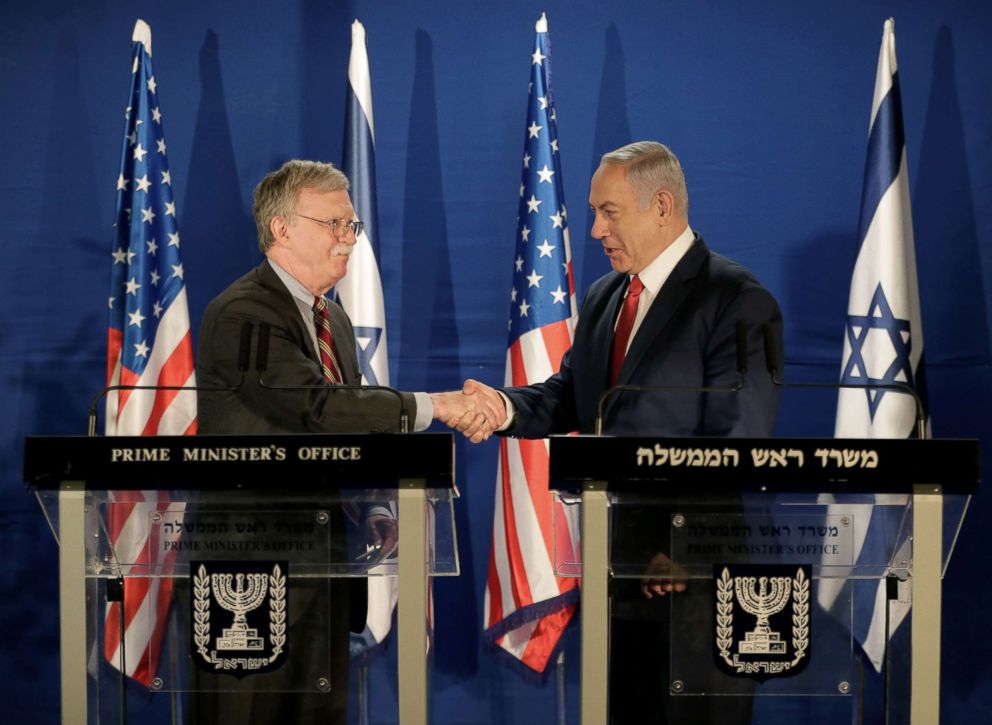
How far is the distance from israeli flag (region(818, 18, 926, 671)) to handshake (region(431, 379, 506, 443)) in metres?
1.53

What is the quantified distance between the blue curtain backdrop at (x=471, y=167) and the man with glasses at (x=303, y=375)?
149cm

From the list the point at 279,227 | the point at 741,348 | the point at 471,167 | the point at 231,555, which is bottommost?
the point at 231,555

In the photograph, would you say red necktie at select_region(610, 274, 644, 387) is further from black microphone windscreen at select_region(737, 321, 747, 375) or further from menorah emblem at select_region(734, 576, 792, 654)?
menorah emblem at select_region(734, 576, 792, 654)

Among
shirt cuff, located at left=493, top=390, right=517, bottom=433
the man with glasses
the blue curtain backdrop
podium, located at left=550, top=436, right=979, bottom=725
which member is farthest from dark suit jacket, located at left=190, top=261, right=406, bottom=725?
the blue curtain backdrop

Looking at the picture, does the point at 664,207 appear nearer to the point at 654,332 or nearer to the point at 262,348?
the point at 654,332

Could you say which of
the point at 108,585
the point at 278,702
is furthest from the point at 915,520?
the point at 108,585

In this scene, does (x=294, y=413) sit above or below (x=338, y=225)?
below

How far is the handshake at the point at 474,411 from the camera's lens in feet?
11.2

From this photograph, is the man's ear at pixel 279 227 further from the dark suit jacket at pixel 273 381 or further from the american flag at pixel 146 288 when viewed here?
the american flag at pixel 146 288

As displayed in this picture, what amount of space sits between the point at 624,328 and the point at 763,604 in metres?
1.28

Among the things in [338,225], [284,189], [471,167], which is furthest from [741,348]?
[471,167]

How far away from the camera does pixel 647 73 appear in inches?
192

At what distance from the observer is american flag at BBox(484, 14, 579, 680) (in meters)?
4.35

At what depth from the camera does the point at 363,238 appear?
4.52 metres
